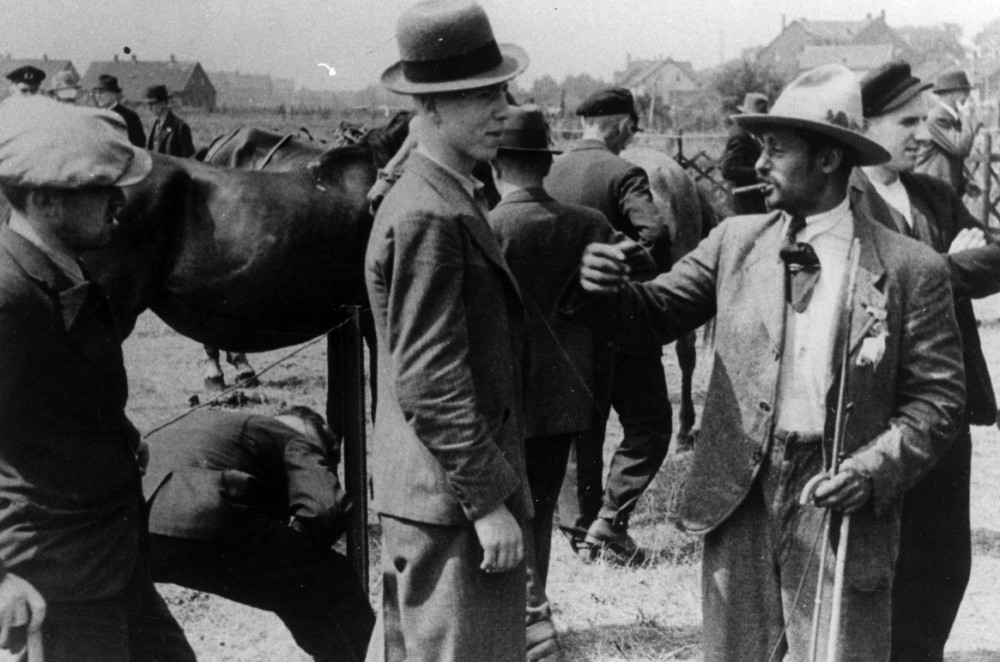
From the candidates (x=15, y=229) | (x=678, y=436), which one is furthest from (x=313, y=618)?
(x=678, y=436)

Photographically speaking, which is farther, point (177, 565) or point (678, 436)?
point (678, 436)

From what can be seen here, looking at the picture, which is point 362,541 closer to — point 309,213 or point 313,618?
point 313,618

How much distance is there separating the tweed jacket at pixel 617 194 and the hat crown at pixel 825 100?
243cm

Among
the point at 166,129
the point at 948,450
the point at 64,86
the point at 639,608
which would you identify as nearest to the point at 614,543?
the point at 639,608

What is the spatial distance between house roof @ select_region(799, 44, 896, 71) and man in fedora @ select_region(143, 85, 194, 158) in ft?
168

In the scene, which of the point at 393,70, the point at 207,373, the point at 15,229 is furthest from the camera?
the point at 207,373

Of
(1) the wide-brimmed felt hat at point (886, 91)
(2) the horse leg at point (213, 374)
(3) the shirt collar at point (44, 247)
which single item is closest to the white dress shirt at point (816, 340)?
(1) the wide-brimmed felt hat at point (886, 91)

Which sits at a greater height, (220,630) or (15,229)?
(15,229)

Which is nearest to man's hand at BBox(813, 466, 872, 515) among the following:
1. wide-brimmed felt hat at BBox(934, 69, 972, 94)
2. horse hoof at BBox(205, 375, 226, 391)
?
horse hoof at BBox(205, 375, 226, 391)

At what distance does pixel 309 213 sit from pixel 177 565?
2907 mm

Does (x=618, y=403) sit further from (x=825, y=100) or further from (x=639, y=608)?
(x=825, y=100)

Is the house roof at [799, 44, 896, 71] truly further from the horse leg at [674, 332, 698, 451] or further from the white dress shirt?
the white dress shirt

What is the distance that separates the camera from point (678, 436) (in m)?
7.31

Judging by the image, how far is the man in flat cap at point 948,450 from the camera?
363 centimetres
